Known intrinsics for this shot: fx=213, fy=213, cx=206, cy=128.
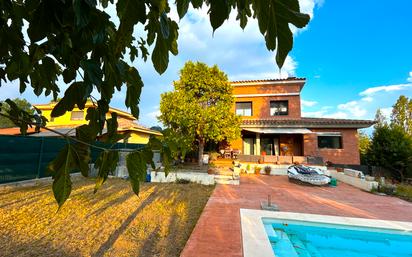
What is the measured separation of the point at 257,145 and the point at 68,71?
20.9 m

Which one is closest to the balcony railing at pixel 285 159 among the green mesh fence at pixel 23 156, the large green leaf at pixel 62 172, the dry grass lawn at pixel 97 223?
the dry grass lawn at pixel 97 223

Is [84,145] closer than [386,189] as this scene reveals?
Yes

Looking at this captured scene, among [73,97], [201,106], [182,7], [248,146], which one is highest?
[201,106]

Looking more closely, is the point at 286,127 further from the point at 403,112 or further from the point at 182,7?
the point at 182,7

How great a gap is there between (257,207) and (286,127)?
1401cm

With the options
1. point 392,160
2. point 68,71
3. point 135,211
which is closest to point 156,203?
point 135,211

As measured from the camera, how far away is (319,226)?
6938mm

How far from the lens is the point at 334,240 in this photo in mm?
6664

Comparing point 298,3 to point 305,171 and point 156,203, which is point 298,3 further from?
point 305,171

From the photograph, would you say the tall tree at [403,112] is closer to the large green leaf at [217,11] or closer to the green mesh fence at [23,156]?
the green mesh fence at [23,156]

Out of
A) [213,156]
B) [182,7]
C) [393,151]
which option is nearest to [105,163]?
[182,7]

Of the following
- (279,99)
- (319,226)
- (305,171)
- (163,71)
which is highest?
(279,99)

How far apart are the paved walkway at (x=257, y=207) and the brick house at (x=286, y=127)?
26.1ft

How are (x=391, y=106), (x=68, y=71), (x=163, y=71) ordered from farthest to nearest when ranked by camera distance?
(x=391, y=106) < (x=68, y=71) < (x=163, y=71)
